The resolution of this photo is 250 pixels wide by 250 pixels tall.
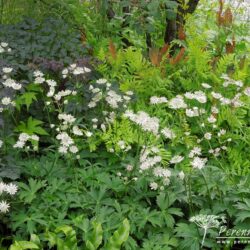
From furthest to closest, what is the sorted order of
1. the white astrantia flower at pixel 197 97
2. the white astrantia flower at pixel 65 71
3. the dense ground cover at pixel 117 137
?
the white astrantia flower at pixel 65 71, the white astrantia flower at pixel 197 97, the dense ground cover at pixel 117 137

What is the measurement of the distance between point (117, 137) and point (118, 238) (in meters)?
0.84

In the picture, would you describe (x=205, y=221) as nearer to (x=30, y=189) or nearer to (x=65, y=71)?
(x=30, y=189)

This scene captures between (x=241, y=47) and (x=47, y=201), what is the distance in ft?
8.79

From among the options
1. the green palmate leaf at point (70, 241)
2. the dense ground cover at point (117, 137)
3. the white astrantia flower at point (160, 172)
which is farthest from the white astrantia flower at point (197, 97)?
the green palmate leaf at point (70, 241)

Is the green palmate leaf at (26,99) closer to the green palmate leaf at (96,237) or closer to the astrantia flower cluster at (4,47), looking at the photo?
the astrantia flower cluster at (4,47)

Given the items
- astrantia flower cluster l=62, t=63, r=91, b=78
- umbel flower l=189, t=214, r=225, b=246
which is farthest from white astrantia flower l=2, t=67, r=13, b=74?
umbel flower l=189, t=214, r=225, b=246

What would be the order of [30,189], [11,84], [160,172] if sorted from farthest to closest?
[11,84]
[30,189]
[160,172]

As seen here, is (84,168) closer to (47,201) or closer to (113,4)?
(47,201)

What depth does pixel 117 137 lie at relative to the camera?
310 centimetres

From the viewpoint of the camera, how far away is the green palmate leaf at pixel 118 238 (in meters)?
2.39

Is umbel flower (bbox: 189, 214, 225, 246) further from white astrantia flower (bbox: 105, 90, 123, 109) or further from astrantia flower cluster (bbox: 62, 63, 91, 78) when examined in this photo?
astrantia flower cluster (bbox: 62, 63, 91, 78)

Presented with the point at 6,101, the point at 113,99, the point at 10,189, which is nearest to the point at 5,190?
the point at 10,189

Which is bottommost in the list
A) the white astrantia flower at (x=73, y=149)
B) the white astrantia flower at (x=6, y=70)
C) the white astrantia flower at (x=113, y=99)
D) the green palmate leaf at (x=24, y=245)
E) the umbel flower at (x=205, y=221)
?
the green palmate leaf at (x=24, y=245)

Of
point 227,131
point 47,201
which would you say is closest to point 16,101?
point 47,201
